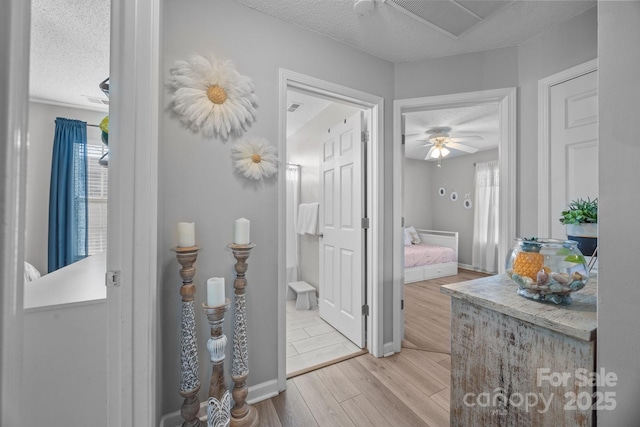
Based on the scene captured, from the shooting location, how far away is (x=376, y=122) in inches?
83.5

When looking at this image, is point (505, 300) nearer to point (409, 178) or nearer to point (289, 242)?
point (289, 242)

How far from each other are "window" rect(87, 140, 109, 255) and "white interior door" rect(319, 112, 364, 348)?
2644 millimetres

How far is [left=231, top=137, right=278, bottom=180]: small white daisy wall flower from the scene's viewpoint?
1.56 m

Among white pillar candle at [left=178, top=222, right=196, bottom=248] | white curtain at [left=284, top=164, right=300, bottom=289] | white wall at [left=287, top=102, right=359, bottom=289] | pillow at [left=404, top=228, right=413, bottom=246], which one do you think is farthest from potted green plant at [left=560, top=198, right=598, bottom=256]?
pillow at [left=404, top=228, right=413, bottom=246]

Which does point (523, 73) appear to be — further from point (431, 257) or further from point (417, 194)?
point (417, 194)

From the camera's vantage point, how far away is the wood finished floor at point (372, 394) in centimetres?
149

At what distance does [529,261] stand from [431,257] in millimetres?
4244

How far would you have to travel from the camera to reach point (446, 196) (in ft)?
20.2

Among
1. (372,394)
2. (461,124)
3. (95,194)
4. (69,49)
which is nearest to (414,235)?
(461,124)

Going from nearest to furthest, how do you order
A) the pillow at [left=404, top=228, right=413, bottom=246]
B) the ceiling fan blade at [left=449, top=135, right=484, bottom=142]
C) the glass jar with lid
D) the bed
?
the glass jar with lid, the ceiling fan blade at [left=449, top=135, right=484, bottom=142], the bed, the pillow at [left=404, top=228, right=413, bottom=246]

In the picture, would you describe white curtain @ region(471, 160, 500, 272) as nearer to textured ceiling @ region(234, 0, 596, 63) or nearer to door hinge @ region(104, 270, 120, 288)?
textured ceiling @ region(234, 0, 596, 63)

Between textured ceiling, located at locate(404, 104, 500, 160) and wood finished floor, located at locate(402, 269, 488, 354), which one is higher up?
textured ceiling, located at locate(404, 104, 500, 160)

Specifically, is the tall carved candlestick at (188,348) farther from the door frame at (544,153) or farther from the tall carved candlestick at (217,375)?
the door frame at (544,153)

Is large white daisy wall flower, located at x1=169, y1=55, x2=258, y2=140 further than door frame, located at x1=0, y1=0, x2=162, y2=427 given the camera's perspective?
Yes
